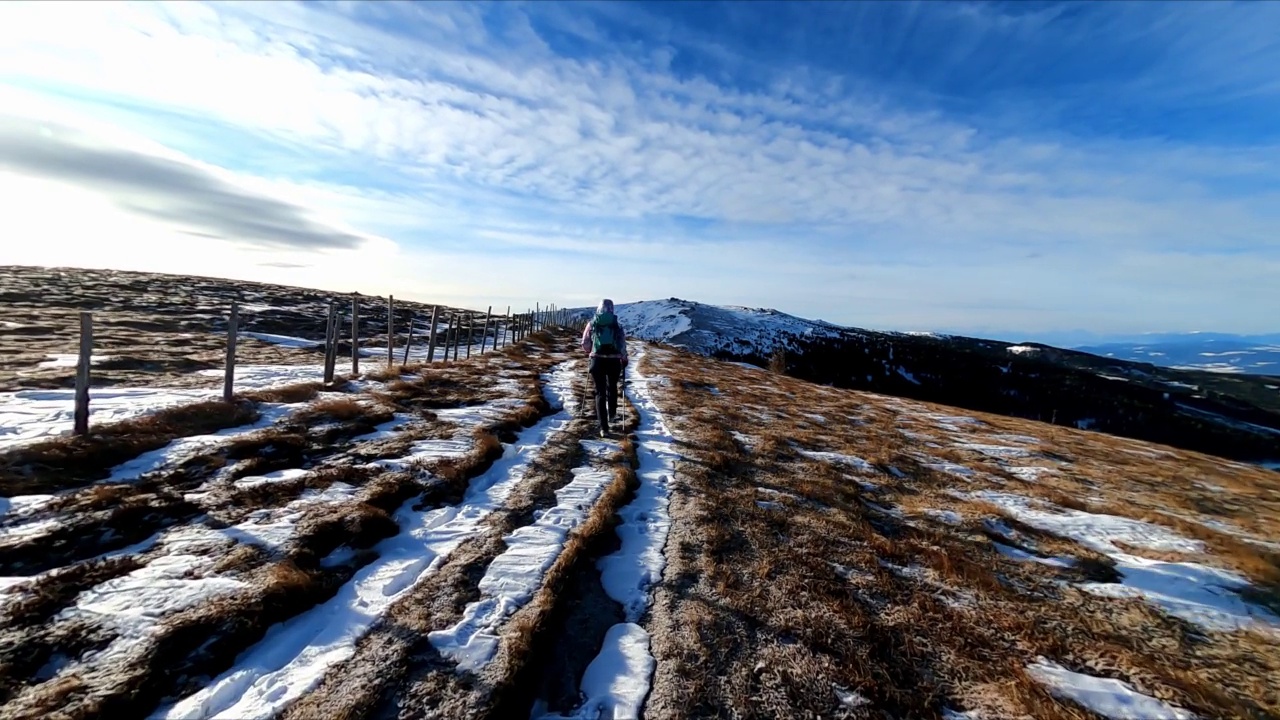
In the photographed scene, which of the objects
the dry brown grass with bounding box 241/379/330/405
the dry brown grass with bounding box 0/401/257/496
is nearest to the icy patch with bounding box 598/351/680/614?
the dry brown grass with bounding box 0/401/257/496

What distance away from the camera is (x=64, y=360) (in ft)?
54.1

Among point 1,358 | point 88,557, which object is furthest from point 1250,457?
point 1,358

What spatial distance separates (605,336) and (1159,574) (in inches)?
443

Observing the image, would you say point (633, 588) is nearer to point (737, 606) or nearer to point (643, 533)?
point (737, 606)

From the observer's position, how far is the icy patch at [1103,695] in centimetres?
478

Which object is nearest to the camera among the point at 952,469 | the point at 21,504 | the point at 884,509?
the point at 21,504

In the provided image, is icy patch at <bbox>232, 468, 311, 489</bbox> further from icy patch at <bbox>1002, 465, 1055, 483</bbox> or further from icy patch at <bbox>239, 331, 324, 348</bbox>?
icy patch at <bbox>239, 331, 324, 348</bbox>

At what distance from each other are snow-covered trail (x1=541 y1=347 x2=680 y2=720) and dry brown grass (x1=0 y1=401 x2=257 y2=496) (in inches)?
317

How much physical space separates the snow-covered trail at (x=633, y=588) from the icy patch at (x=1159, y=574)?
6266 millimetres

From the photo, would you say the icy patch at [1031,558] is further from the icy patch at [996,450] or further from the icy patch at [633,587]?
the icy patch at [996,450]

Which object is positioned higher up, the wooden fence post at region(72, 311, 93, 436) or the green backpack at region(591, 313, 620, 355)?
the green backpack at region(591, 313, 620, 355)

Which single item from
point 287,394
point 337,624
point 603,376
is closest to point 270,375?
point 287,394

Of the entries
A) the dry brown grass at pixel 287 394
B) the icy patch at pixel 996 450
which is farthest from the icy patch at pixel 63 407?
the icy patch at pixel 996 450

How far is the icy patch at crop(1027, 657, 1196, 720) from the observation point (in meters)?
4.78
